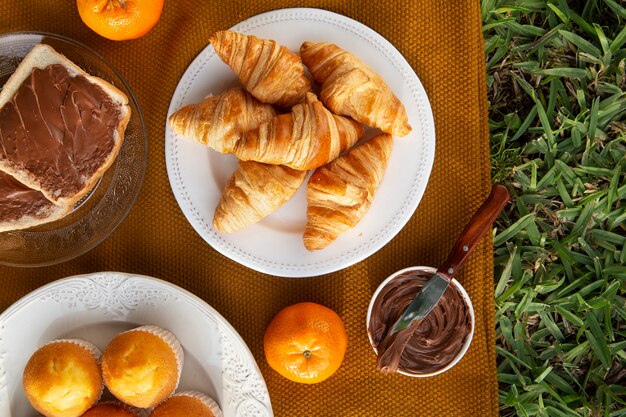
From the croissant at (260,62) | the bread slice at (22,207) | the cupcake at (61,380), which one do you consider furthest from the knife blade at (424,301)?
the bread slice at (22,207)

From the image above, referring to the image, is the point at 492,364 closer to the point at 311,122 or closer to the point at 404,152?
the point at 404,152

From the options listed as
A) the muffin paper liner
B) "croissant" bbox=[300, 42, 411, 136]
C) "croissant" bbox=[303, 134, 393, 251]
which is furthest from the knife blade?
the muffin paper liner

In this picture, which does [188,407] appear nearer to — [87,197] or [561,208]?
[87,197]

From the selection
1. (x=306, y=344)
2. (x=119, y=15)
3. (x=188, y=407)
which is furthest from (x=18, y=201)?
(x=306, y=344)

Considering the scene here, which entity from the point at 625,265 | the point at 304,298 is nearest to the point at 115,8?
the point at 304,298

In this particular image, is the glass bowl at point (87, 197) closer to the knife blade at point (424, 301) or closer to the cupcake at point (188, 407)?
the cupcake at point (188, 407)

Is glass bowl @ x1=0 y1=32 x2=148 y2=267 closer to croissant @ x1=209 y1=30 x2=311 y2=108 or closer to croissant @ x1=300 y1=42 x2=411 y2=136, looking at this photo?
croissant @ x1=209 y1=30 x2=311 y2=108
